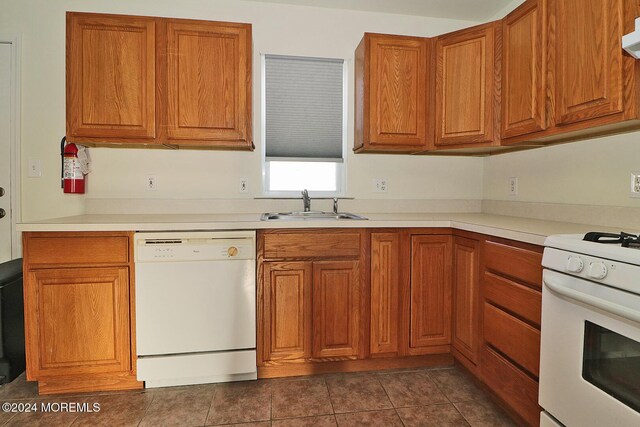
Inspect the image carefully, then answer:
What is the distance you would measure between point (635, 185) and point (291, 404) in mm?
1990

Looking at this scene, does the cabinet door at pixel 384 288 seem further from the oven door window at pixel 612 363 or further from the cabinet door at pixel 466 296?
the oven door window at pixel 612 363

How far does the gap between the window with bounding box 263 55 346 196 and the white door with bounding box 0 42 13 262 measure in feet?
5.50

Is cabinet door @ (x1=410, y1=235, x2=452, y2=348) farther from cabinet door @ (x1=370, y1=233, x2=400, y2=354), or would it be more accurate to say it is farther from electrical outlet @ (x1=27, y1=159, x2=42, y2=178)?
electrical outlet @ (x1=27, y1=159, x2=42, y2=178)

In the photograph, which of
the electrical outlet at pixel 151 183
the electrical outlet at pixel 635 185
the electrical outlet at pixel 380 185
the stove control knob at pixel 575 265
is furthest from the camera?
the electrical outlet at pixel 380 185

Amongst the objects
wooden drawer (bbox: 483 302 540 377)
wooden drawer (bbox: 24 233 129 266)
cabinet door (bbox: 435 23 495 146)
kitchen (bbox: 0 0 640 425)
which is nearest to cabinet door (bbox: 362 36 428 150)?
cabinet door (bbox: 435 23 495 146)

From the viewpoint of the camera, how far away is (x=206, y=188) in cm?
250

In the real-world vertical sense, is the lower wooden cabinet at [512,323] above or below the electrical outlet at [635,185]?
below

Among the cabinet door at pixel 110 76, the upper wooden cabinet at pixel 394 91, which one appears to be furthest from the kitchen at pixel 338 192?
the cabinet door at pixel 110 76

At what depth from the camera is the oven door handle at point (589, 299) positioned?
0.99 m

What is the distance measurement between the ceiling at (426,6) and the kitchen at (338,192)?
0.05 ft

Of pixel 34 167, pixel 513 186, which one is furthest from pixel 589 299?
pixel 34 167

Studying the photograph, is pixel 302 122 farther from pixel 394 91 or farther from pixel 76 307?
pixel 76 307

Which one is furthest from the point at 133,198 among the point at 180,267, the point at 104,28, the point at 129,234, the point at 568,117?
the point at 568,117

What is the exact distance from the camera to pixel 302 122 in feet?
8.52
